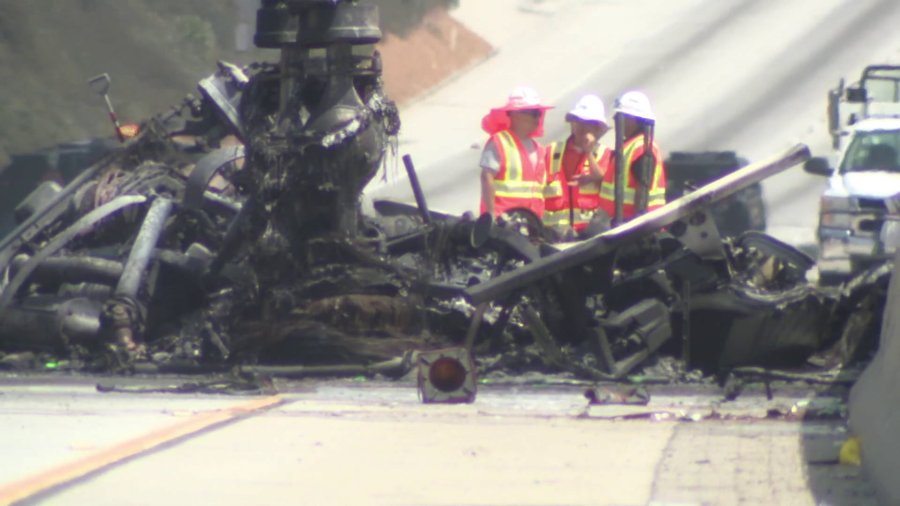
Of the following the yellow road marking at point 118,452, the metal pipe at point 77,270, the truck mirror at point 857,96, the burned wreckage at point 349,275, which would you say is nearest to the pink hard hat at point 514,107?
the burned wreckage at point 349,275

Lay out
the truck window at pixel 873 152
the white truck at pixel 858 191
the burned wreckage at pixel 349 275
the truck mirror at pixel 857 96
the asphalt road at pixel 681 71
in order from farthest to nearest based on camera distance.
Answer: the asphalt road at pixel 681 71 < the truck mirror at pixel 857 96 < the truck window at pixel 873 152 < the white truck at pixel 858 191 < the burned wreckage at pixel 349 275

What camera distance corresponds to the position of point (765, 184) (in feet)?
109

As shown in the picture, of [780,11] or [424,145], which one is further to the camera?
[780,11]

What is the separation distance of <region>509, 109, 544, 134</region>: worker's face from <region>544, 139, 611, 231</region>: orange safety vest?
209 mm

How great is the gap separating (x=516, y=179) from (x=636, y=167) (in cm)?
95

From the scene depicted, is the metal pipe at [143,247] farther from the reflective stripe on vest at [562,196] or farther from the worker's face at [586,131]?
the worker's face at [586,131]

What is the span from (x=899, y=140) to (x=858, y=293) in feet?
34.3

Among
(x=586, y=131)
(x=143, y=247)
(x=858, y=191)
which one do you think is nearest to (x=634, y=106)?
(x=586, y=131)

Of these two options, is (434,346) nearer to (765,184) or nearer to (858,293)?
(858,293)

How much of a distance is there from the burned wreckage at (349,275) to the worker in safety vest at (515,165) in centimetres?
70

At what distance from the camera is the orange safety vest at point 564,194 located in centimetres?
1269

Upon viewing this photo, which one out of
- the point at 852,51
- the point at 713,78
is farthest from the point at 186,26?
the point at 852,51

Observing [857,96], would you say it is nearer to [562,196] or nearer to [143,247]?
[562,196]

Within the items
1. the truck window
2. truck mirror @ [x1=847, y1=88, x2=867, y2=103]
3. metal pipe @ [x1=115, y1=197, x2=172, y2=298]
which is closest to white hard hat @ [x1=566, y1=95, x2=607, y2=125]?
metal pipe @ [x1=115, y1=197, x2=172, y2=298]
